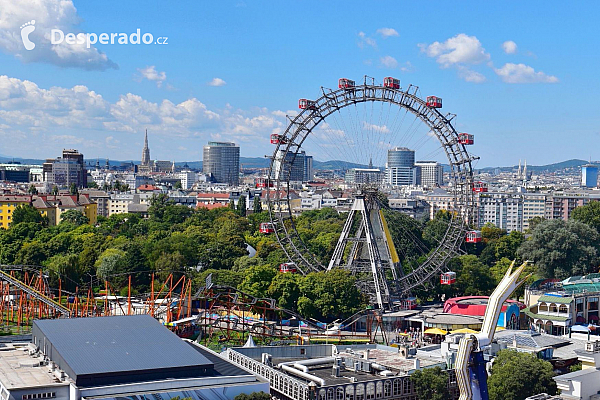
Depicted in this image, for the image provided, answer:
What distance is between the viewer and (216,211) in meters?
146

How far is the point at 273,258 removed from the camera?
91125mm

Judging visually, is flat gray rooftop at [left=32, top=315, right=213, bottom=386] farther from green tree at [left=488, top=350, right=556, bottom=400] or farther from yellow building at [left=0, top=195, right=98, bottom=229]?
yellow building at [left=0, top=195, right=98, bottom=229]

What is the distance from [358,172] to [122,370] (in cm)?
4668

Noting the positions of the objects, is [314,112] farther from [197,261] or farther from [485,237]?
[485,237]

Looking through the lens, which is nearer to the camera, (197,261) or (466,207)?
(466,207)

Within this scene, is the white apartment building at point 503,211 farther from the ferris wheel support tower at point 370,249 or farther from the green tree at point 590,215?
the ferris wheel support tower at point 370,249

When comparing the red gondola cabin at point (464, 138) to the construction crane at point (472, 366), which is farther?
the red gondola cabin at point (464, 138)

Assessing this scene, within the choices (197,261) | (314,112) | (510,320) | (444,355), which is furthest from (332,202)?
(444,355)

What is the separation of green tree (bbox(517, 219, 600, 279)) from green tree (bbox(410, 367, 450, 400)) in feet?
159

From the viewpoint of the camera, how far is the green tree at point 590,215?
111562 mm

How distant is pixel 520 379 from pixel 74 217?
103806 millimetres

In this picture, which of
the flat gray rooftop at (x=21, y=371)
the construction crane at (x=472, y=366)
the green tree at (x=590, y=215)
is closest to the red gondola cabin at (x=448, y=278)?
the construction crane at (x=472, y=366)

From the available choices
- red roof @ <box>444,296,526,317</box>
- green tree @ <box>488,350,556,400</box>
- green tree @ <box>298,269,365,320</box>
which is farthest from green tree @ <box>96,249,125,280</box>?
green tree @ <box>488,350,556,400</box>

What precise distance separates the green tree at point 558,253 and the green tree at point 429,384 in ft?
159
